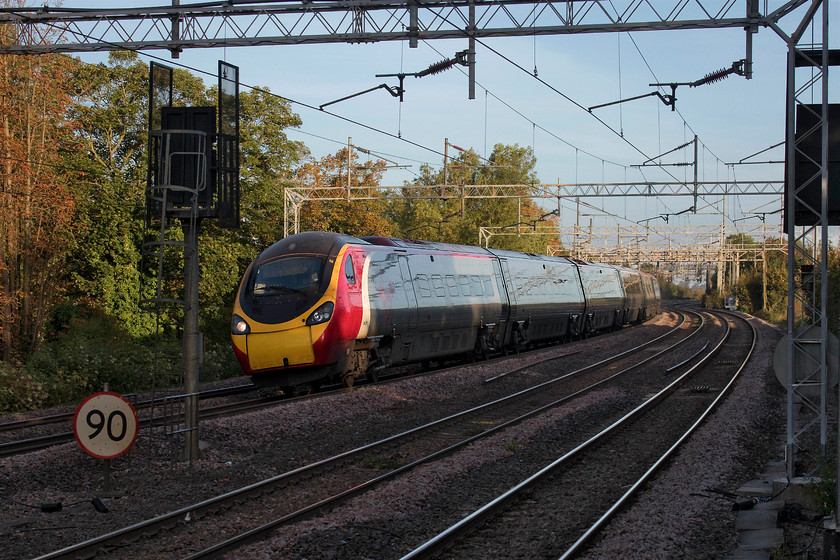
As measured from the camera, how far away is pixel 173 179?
10938 mm

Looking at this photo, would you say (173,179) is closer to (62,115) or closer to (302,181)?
(62,115)

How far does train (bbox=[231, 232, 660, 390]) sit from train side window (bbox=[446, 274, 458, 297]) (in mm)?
29

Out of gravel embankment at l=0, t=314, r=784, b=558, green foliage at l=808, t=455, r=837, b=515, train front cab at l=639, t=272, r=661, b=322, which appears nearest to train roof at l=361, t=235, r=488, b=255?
gravel embankment at l=0, t=314, r=784, b=558

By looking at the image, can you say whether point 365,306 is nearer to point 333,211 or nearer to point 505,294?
point 505,294

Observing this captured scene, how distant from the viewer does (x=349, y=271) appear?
642 inches

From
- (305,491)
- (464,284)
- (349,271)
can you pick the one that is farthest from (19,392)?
(464,284)

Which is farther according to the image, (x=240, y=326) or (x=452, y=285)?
(x=452, y=285)

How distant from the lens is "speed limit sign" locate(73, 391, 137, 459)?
9.00m

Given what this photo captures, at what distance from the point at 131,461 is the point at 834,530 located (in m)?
7.47

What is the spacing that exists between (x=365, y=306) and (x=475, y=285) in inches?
257

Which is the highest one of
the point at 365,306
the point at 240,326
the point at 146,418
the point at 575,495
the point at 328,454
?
Answer: the point at 365,306

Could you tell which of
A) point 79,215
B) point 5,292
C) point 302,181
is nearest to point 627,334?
point 302,181

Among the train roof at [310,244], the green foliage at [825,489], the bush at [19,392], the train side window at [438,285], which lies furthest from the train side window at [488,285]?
the green foliage at [825,489]

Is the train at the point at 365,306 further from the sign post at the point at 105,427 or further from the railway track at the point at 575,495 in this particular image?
the sign post at the point at 105,427
